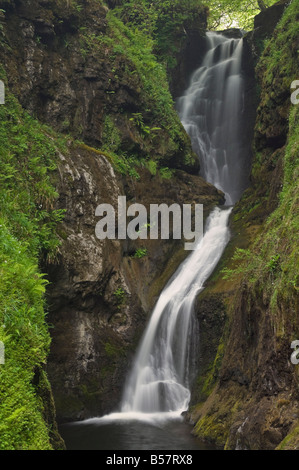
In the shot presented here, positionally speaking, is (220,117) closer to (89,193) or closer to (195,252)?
(195,252)

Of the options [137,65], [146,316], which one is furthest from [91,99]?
[146,316]

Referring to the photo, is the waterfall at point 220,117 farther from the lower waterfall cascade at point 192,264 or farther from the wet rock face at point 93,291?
the wet rock face at point 93,291

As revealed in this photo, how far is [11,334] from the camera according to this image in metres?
5.57

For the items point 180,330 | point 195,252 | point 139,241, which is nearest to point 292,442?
point 180,330

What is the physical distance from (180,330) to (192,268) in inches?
121

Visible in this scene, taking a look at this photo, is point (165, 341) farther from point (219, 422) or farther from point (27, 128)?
point (27, 128)

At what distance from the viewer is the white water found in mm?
12578

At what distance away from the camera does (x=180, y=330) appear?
13.2 meters

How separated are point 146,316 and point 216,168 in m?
A: 10.4

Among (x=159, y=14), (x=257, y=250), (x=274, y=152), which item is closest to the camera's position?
(x=257, y=250)

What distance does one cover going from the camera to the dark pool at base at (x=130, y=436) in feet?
30.4

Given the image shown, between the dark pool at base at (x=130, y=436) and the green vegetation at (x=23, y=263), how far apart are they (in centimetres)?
302

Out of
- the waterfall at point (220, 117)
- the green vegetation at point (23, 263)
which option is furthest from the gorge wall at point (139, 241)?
the waterfall at point (220, 117)

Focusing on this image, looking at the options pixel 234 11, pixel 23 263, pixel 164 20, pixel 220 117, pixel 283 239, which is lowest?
pixel 23 263
